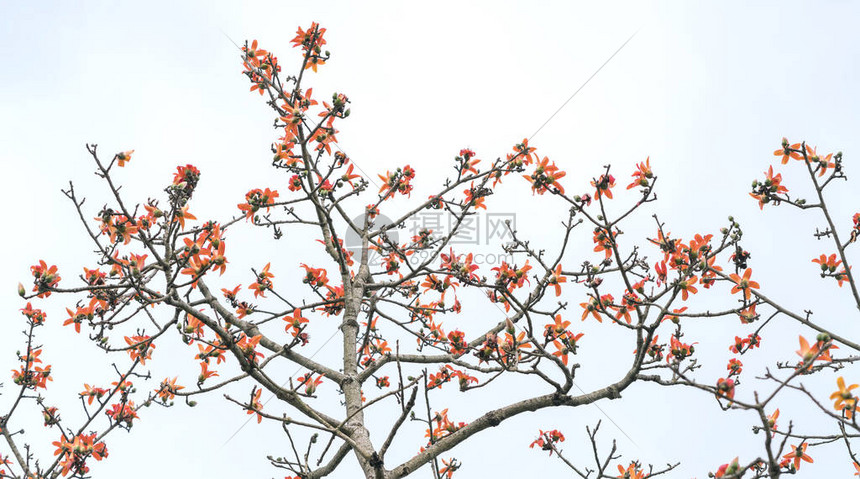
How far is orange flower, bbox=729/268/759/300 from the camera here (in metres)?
3.60

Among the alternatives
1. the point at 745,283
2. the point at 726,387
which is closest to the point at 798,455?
the point at 745,283

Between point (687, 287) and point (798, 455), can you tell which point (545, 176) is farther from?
point (798, 455)

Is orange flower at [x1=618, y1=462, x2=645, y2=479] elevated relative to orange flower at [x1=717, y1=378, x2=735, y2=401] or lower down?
elevated

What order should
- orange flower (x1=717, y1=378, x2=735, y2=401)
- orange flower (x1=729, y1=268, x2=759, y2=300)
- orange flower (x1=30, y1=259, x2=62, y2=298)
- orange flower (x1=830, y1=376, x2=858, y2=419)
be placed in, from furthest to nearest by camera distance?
orange flower (x1=729, y1=268, x2=759, y2=300) → orange flower (x1=30, y1=259, x2=62, y2=298) → orange flower (x1=830, y1=376, x2=858, y2=419) → orange flower (x1=717, y1=378, x2=735, y2=401)

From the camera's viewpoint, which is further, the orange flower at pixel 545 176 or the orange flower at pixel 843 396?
the orange flower at pixel 545 176

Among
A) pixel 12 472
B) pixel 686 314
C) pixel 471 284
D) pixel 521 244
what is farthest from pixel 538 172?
pixel 12 472

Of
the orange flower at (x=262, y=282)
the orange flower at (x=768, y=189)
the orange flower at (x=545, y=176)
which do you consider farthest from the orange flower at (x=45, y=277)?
the orange flower at (x=768, y=189)

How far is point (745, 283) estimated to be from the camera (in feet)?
11.8

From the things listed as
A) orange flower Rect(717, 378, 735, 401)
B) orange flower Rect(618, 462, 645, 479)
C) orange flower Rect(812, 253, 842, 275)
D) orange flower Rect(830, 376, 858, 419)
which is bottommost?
orange flower Rect(717, 378, 735, 401)

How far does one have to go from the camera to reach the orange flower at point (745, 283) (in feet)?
11.8

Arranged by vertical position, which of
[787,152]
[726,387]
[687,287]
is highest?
[787,152]

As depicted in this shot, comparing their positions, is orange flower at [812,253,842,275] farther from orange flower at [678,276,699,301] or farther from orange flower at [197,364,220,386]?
orange flower at [197,364,220,386]

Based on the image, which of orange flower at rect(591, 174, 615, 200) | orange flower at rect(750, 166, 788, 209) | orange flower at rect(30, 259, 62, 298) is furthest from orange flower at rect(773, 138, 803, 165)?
orange flower at rect(30, 259, 62, 298)

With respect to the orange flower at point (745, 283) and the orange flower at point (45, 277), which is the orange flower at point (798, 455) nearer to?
the orange flower at point (745, 283)
